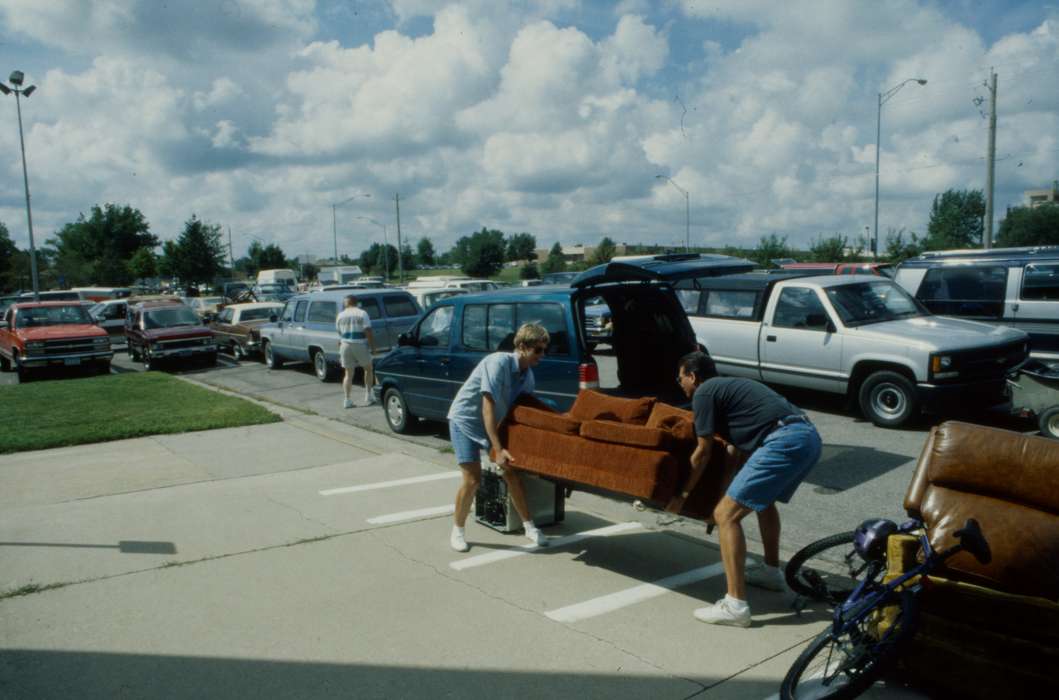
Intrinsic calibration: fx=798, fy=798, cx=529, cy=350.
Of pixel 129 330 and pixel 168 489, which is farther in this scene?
pixel 129 330

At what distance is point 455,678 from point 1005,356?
8497mm

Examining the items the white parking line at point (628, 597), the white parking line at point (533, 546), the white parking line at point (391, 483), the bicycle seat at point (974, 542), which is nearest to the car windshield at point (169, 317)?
the white parking line at point (391, 483)

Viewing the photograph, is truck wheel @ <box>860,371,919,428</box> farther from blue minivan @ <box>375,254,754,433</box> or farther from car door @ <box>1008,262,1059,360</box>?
blue minivan @ <box>375,254,754,433</box>

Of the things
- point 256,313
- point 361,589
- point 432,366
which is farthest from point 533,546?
point 256,313

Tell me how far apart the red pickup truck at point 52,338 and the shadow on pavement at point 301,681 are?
1686 centimetres

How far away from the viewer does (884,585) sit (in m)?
3.71

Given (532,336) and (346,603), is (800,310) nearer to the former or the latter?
(532,336)

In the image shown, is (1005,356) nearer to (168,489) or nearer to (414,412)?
(414,412)

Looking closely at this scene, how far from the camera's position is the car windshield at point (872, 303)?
10.6 m

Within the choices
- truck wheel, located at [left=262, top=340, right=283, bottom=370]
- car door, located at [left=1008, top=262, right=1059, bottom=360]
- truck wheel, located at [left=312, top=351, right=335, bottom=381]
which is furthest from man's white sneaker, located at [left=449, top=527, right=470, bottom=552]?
truck wheel, located at [left=262, top=340, right=283, bottom=370]

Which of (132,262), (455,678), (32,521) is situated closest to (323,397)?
(32,521)

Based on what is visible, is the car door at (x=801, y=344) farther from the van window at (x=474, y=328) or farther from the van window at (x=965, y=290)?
the van window at (x=474, y=328)

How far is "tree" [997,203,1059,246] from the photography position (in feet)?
186

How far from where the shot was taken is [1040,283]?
11047mm
